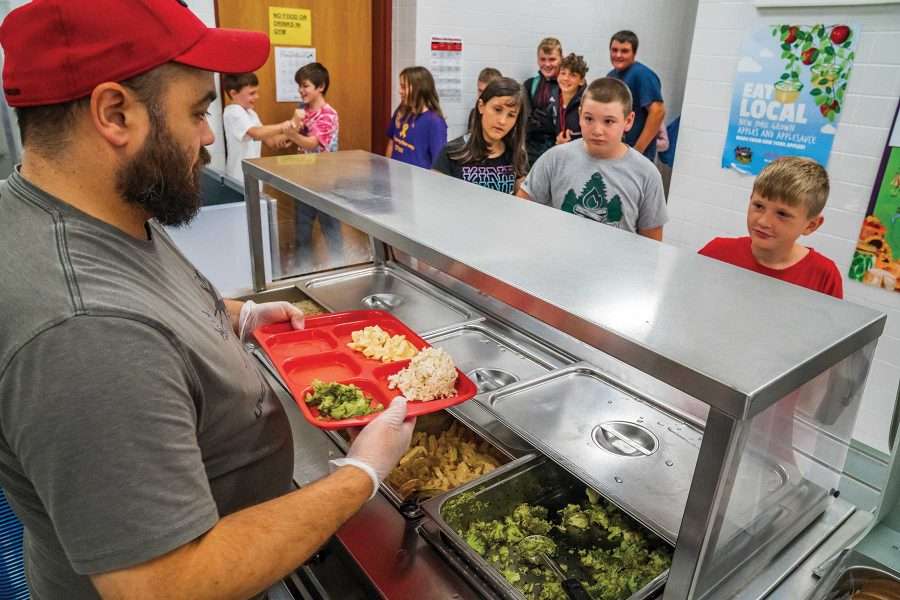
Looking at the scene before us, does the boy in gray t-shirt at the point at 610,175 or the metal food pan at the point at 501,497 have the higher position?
the boy in gray t-shirt at the point at 610,175

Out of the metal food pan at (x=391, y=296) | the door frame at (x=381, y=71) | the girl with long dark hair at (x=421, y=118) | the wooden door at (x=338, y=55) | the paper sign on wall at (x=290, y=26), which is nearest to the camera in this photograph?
the metal food pan at (x=391, y=296)

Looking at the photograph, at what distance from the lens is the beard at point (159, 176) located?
2.72ft

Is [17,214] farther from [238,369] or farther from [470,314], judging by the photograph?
[470,314]

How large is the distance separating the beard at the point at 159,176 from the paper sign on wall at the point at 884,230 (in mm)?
3103

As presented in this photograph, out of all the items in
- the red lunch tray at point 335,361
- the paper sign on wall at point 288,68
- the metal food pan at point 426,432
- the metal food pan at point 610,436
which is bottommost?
the metal food pan at point 426,432

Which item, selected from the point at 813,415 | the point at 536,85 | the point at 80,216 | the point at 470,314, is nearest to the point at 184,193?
the point at 80,216

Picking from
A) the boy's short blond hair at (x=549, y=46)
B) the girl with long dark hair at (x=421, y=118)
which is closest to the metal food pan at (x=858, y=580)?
the girl with long dark hair at (x=421, y=118)

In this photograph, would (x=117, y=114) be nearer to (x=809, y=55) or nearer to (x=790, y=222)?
(x=790, y=222)

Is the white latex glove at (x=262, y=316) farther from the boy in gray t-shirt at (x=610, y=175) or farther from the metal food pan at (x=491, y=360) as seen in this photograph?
the boy in gray t-shirt at (x=610, y=175)

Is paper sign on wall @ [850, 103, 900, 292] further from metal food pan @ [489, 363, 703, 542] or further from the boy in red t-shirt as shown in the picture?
metal food pan @ [489, 363, 703, 542]

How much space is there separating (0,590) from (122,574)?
4.93 feet

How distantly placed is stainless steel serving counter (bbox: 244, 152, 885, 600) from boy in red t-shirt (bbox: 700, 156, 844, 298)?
2.65 feet

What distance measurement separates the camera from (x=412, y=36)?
4.61 meters

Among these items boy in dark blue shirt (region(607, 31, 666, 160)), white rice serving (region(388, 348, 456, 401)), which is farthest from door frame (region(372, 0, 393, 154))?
white rice serving (region(388, 348, 456, 401))
